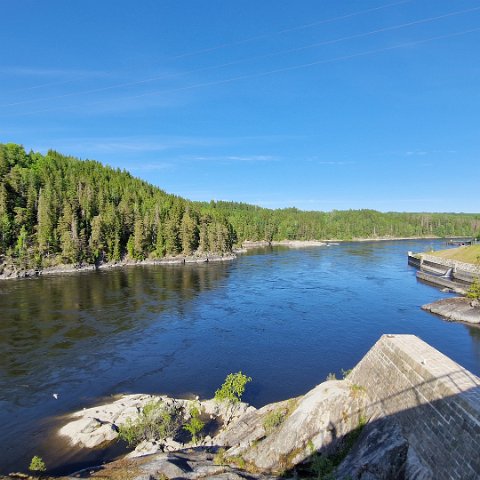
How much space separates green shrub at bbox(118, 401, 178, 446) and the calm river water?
2890 mm

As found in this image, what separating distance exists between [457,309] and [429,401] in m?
59.4

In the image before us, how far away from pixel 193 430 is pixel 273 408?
19.7 ft

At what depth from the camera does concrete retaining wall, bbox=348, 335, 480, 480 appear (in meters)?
16.2

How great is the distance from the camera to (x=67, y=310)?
233 ft

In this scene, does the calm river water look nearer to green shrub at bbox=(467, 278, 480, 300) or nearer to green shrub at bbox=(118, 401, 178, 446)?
green shrub at bbox=(118, 401, 178, 446)

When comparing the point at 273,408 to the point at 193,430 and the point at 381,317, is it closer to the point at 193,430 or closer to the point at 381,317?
the point at 193,430

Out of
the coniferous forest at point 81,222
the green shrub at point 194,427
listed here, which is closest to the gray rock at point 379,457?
the green shrub at point 194,427

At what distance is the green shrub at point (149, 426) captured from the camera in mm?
28656

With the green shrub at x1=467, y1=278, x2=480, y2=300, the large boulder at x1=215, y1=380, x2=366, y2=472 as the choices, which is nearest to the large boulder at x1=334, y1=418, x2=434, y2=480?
the large boulder at x1=215, y1=380, x2=366, y2=472

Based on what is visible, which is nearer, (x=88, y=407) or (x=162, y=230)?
(x=88, y=407)

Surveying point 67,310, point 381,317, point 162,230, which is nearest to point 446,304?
point 381,317

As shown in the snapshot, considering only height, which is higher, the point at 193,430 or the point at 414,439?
the point at 414,439

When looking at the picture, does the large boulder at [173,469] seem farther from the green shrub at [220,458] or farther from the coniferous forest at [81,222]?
the coniferous forest at [81,222]

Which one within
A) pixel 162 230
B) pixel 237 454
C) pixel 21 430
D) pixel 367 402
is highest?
pixel 162 230
